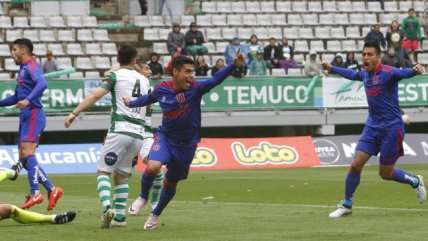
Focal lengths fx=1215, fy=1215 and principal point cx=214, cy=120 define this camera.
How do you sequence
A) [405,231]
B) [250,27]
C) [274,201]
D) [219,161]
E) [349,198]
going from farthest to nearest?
[250,27], [219,161], [274,201], [349,198], [405,231]

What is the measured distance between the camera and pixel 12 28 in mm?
37719

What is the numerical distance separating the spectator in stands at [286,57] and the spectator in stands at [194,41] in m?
2.57

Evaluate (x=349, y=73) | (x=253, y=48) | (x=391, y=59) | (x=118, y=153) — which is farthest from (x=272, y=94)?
(x=118, y=153)

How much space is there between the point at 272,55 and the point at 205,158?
19.5 feet

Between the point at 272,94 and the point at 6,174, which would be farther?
the point at 272,94

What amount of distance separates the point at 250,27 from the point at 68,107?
1011 cm

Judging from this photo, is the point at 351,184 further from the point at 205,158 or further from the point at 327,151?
the point at 327,151

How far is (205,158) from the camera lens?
32.8 m

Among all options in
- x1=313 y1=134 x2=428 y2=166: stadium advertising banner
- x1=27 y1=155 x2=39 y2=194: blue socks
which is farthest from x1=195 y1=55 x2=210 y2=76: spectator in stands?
x1=27 y1=155 x2=39 y2=194: blue socks

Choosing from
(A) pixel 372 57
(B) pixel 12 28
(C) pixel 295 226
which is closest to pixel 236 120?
(B) pixel 12 28

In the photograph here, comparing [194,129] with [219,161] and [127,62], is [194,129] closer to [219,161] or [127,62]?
[127,62]

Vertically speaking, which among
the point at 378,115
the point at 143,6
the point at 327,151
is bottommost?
the point at 327,151

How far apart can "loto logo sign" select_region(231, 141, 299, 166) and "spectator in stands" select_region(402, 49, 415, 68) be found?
18.5 ft

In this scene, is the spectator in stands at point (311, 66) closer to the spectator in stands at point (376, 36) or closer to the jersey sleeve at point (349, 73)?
the spectator in stands at point (376, 36)
